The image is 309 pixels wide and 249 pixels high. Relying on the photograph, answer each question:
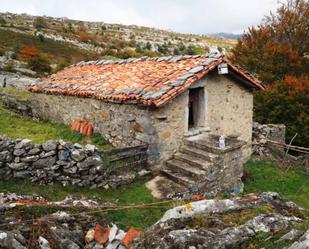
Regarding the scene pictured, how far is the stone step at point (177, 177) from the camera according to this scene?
11.0 meters

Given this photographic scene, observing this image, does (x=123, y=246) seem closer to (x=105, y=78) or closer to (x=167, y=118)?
(x=167, y=118)

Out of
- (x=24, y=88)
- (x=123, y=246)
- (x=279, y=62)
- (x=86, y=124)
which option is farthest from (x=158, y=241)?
(x=279, y=62)

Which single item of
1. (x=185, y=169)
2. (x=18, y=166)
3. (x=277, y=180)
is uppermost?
(x=18, y=166)

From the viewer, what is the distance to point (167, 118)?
1196 centimetres

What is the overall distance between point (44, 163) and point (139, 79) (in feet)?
15.2

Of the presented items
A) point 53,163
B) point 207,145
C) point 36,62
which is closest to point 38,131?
point 53,163

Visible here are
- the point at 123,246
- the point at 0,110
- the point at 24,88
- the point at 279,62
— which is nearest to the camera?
the point at 123,246

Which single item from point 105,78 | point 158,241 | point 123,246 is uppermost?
point 105,78

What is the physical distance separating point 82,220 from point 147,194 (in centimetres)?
498

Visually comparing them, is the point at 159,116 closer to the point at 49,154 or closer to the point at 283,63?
the point at 49,154

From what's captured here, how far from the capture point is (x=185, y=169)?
11.5m

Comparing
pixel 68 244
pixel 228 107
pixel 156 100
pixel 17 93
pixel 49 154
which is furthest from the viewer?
pixel 17 93

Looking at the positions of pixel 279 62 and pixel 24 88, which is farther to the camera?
pixel 279 62

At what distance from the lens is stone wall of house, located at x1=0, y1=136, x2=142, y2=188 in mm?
10078
